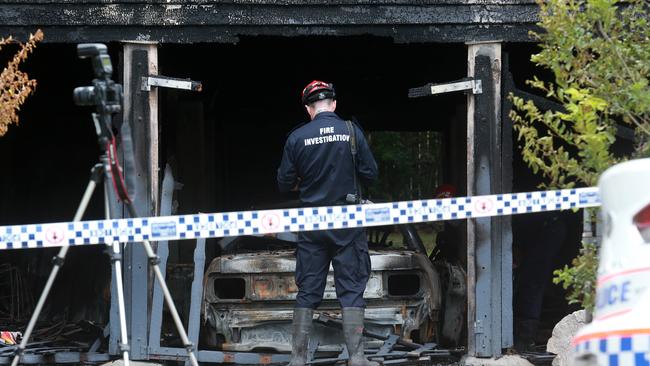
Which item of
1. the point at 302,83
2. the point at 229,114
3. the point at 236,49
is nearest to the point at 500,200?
the point at 236,49

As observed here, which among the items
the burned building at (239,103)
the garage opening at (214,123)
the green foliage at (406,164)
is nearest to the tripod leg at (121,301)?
the burned building at (239,103)

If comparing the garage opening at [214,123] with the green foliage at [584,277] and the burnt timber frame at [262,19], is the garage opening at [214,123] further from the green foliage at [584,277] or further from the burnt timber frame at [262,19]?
the green foliage at [584,277]

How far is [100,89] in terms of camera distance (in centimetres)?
549

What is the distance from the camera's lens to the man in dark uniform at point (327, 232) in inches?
288

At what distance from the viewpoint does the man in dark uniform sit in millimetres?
7316

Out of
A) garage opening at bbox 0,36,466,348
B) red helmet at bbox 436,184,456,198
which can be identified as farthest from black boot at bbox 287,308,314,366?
red helmet at bbox 436,184,456,198

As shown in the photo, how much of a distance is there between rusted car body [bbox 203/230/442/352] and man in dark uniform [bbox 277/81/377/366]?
0.86m

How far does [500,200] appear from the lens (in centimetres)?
727

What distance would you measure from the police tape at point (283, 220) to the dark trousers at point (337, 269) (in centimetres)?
26

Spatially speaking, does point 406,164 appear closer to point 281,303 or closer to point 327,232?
point 281,303

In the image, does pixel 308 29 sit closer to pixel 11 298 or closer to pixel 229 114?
pixel 11 298

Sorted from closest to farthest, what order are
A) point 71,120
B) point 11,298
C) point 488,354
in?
point 488,354
point 11,298
point 71,120

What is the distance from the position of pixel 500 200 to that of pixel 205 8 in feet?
9.36

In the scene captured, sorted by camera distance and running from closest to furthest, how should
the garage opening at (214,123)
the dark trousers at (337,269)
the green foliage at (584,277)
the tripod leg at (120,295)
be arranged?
1. the tripod leg at (120,295)
2. the green foliage at (584,277)
3. the dark trousers at (337,269)
4. the garage opening at (214,123)
